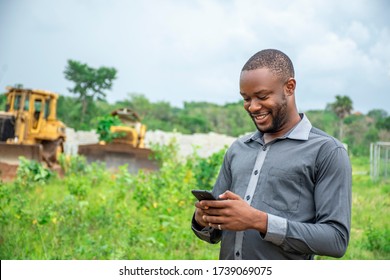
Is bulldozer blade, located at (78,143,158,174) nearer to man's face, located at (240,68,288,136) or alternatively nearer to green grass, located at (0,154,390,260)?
green grass, located at (0,154,390,260)

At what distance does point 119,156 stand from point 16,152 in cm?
162

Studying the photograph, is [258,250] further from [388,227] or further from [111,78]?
[111,78]

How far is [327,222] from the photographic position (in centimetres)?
127

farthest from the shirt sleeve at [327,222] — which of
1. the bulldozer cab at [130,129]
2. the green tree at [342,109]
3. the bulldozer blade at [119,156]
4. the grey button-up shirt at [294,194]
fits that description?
the bulldozer cab at [130,129]

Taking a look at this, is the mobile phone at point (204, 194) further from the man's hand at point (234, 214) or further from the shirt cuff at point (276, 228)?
the shirt cuff at point (276, 228)

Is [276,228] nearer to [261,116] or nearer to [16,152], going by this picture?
[261,116]

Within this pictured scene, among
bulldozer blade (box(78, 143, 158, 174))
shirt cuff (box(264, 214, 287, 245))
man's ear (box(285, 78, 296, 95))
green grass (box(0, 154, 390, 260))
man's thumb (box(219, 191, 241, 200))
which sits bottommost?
green grass (box(0, 154, 390, 260))

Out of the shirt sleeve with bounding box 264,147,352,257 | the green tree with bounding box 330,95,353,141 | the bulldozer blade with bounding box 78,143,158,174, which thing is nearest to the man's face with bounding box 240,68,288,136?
the shirt sleeve with bounding box 264,147,352,257

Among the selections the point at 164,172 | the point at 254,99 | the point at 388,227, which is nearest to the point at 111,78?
the point at 164,172

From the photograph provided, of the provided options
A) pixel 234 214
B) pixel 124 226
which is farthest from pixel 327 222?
pixel 124 226

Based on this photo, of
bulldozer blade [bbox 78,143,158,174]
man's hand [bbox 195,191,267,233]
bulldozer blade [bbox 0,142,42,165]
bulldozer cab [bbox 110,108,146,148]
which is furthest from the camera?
bulldozer cab [bbox 110,108,146,148]

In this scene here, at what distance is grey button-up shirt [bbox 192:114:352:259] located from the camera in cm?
127

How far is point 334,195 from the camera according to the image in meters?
1.27

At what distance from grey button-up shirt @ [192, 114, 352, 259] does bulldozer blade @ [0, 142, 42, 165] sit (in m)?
5.92
